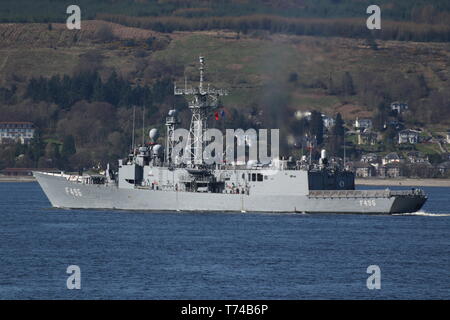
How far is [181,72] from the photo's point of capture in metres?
152

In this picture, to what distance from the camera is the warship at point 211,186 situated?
55.1 m

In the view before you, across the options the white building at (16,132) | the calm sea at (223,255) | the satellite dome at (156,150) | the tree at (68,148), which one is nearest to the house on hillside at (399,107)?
the tree at (68,148)

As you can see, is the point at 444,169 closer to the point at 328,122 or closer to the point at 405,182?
the point at 405,182

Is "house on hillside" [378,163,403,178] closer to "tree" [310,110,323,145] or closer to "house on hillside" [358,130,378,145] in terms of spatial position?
"house on hillside" [358,130,378,145]

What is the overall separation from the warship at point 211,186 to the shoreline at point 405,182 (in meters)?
55.8

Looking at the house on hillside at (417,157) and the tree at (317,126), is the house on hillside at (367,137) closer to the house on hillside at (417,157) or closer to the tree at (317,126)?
the house on hillside at (417,157)

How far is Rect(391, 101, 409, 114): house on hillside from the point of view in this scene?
13362 centimetres

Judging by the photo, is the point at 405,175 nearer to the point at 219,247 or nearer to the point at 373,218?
the point at 373,218

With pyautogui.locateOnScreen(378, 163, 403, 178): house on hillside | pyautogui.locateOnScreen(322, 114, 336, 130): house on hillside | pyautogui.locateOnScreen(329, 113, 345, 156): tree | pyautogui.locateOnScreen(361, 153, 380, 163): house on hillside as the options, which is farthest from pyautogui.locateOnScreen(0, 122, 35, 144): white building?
pyautogui.locateOnScreen(378, 163, 403, 178): house on hillside

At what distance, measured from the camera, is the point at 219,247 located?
41.5 metres

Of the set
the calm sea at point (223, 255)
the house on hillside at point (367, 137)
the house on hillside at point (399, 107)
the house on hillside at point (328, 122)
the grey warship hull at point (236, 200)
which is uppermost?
the house on hillside at point (399, 107)

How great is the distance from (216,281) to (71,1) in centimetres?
13979

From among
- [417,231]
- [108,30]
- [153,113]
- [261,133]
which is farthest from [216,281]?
[108,30]

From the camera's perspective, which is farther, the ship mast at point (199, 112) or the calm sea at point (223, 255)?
the ship mast at point (199, 112)
